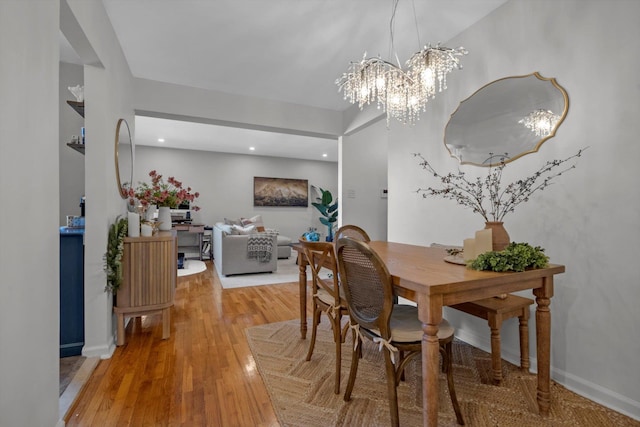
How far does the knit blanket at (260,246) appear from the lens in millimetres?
4748

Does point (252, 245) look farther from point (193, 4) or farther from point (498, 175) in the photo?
point (498, 175)

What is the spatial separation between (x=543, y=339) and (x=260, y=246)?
156 inches

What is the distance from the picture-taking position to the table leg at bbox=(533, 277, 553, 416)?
1445 mm

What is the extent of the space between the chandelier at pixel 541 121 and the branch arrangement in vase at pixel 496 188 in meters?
0.21

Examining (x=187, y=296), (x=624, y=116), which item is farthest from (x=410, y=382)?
(x=187, y=296)

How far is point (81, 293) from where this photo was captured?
217 centimetres

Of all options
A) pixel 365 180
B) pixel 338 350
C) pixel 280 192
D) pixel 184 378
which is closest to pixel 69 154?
pixel 184 378

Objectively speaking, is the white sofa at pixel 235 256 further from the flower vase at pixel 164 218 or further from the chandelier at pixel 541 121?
the chandelier at pixel 541 121

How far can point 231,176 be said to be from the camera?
746 centimetres

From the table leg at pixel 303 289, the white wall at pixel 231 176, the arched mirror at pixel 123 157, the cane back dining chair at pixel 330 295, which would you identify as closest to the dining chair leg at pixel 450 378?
the cane back dining chair at pixel 330 295

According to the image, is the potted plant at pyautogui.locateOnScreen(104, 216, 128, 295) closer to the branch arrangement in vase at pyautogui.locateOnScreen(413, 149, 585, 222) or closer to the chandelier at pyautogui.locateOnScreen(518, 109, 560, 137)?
the branch arrangement in vase at pyautogui.locateOnScreen(413, 149, 585, 222)

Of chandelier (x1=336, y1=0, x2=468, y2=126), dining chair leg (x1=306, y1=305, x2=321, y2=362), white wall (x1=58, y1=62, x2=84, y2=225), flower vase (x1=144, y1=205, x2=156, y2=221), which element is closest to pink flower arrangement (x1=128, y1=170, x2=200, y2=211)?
flower vase (x1=144, y1=205, x2=156, y2=221)

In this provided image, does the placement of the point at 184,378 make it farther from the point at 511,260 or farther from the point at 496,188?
the point at 496,188

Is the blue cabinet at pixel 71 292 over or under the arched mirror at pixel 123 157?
under
